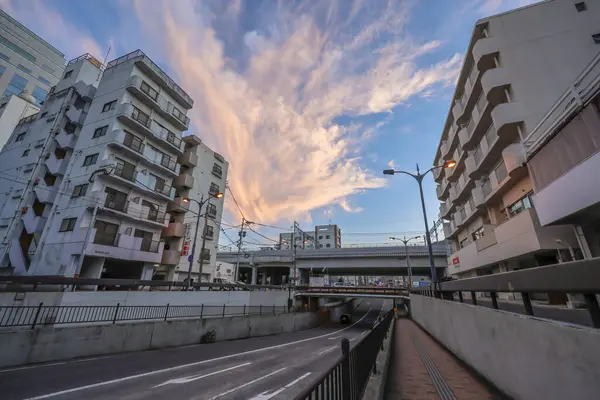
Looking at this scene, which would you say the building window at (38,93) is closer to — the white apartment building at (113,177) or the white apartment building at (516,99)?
the white apartment building at (113,177)

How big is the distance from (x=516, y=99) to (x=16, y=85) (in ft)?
245

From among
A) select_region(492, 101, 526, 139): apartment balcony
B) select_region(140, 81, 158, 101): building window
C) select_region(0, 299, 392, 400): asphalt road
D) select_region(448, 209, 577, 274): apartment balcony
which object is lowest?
select_region(0, 299, 392, 400): asphalt road

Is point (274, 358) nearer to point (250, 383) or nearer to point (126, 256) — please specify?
point (250, 383)

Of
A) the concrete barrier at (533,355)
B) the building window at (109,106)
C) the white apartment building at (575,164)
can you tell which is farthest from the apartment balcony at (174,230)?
the white apartment building at (575,164)

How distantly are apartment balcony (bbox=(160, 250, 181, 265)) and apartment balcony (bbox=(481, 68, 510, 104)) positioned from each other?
34.2 m

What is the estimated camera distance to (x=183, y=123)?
32.8 m

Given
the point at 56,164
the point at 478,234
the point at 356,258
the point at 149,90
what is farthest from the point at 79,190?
the point at 478,234

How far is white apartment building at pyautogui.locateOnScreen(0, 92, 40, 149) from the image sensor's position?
3812 cm

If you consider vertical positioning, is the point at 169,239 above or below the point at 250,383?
above

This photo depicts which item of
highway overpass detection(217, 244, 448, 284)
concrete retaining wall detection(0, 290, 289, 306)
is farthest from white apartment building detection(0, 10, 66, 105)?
concrete retaining wall detection(0, 290, 289, 306)

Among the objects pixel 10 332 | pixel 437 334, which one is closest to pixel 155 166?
pixel 10 332

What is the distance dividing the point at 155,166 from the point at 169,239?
9734 mm

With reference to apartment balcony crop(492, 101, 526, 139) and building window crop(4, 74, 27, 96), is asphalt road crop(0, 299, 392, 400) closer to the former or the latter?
apartment balcony crop(492, 101, 526, 139)

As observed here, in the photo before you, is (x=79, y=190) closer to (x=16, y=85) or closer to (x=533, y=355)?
(x=533, y=355)
